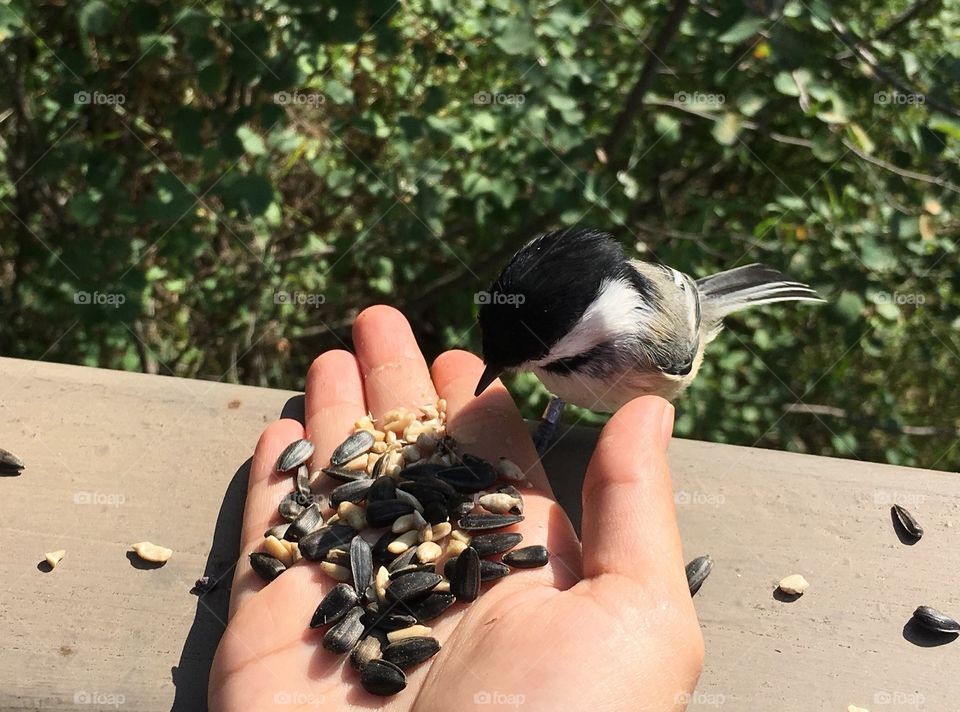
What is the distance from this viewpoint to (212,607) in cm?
123

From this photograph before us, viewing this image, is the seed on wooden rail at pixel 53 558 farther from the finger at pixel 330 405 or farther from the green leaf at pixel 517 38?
the green leaf at pixel 517 38

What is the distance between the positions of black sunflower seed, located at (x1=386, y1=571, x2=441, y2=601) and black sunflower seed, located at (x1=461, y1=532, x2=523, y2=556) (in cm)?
8

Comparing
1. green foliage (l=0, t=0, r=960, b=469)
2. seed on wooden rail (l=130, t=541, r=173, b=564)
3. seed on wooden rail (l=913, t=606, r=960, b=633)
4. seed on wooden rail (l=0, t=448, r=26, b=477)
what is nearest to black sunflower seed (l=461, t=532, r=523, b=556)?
seed on wooden rail (l=130, t=541, r=173, b=564)

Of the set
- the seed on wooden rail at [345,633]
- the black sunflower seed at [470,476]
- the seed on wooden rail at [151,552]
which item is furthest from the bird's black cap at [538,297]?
the seed on wooden rail at [151,552]

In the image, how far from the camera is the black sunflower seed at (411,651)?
44.3 inches

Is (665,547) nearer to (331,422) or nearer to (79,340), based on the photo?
(331,422)

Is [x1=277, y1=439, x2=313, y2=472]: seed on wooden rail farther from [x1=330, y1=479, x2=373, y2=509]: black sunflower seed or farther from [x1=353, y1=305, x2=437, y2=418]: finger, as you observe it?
[x1=353, y1=305, x2=437, y2=418]: finger

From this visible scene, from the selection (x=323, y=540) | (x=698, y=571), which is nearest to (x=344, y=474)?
(x=323, y=540)

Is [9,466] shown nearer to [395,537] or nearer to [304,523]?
[304,523]

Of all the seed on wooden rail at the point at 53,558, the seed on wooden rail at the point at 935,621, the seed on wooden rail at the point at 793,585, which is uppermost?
the seed on wooden rail at the point at 53,558

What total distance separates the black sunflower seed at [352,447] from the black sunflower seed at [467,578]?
1.12ft

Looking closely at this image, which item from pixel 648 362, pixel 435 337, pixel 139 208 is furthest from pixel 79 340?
pixel 648 362

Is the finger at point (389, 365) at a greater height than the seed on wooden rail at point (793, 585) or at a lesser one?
greater

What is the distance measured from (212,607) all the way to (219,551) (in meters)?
0.11
